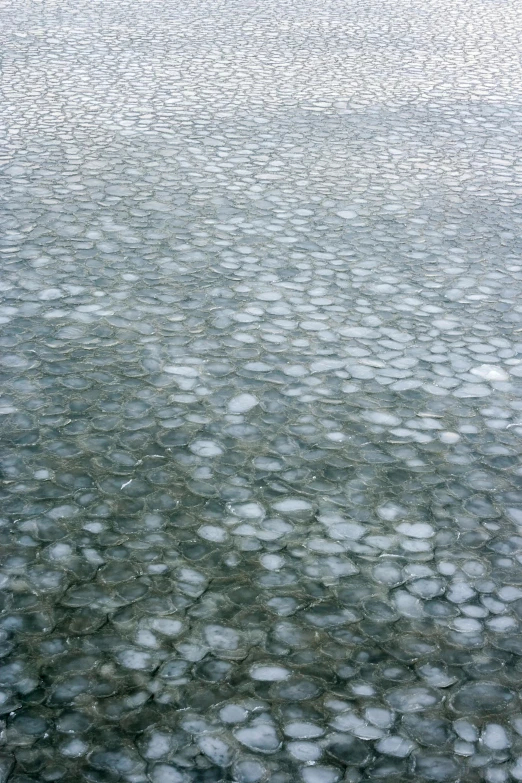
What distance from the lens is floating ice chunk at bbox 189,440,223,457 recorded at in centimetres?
307

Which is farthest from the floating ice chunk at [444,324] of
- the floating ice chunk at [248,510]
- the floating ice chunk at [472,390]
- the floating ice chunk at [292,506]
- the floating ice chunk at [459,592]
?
the floating ice chunk at [459,592]

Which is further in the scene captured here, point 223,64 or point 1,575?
point 223,64

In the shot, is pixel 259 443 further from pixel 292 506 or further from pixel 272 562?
pixel 272 562

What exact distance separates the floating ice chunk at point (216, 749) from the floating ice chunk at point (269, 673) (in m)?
0.21

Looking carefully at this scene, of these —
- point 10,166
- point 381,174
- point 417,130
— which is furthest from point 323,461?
point 417,130

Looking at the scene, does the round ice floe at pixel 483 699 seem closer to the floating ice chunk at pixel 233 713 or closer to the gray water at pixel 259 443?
the gray water at pixel 259 443

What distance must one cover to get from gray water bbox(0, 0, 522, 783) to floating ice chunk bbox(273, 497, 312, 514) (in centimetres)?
2

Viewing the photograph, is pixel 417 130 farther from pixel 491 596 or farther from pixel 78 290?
pixel 491 596

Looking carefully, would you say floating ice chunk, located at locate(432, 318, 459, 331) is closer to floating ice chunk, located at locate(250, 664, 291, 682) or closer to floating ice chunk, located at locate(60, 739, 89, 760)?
floating ice chunk, located at locate(250, 664, 291, 682)

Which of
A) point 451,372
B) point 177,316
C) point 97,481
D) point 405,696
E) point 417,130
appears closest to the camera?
point 405,696

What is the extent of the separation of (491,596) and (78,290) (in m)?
2.35

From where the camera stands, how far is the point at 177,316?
3.89 m

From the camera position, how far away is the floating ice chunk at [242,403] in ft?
10.9

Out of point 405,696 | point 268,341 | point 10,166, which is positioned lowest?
point 405,696
